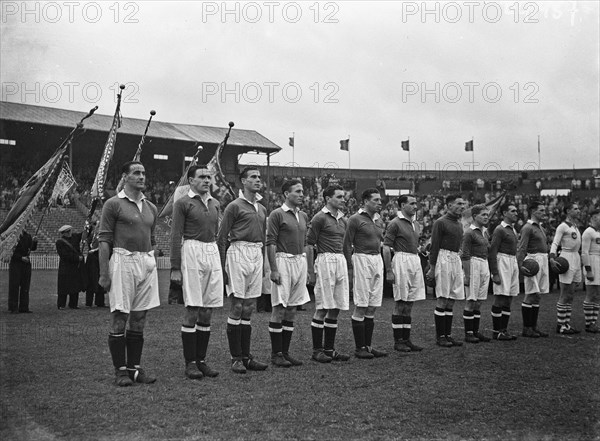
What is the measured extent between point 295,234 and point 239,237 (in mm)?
842

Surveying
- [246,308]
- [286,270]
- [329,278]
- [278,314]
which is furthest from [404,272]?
[246,308]

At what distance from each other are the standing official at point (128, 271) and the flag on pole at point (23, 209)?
329 cm

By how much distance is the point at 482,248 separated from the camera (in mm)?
9719

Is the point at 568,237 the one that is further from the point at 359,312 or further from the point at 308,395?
the point at 308,395

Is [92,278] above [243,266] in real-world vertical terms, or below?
below

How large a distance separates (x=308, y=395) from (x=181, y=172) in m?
37.1

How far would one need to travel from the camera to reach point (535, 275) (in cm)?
992

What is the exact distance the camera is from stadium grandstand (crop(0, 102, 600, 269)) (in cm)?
3253

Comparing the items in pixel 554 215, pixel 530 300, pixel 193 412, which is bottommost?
pixel 193 412

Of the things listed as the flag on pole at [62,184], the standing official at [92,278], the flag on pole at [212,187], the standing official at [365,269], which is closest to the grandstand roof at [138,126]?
the flag on pole at [212,187]

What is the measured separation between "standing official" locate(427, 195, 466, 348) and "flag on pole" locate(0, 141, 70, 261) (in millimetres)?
6538

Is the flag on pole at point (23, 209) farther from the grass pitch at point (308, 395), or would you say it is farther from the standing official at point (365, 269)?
the standing official at point (365, 269)

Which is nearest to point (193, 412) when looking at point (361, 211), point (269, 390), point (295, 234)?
point (269, 390)

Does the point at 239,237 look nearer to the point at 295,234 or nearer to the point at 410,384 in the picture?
the point at 295,234
